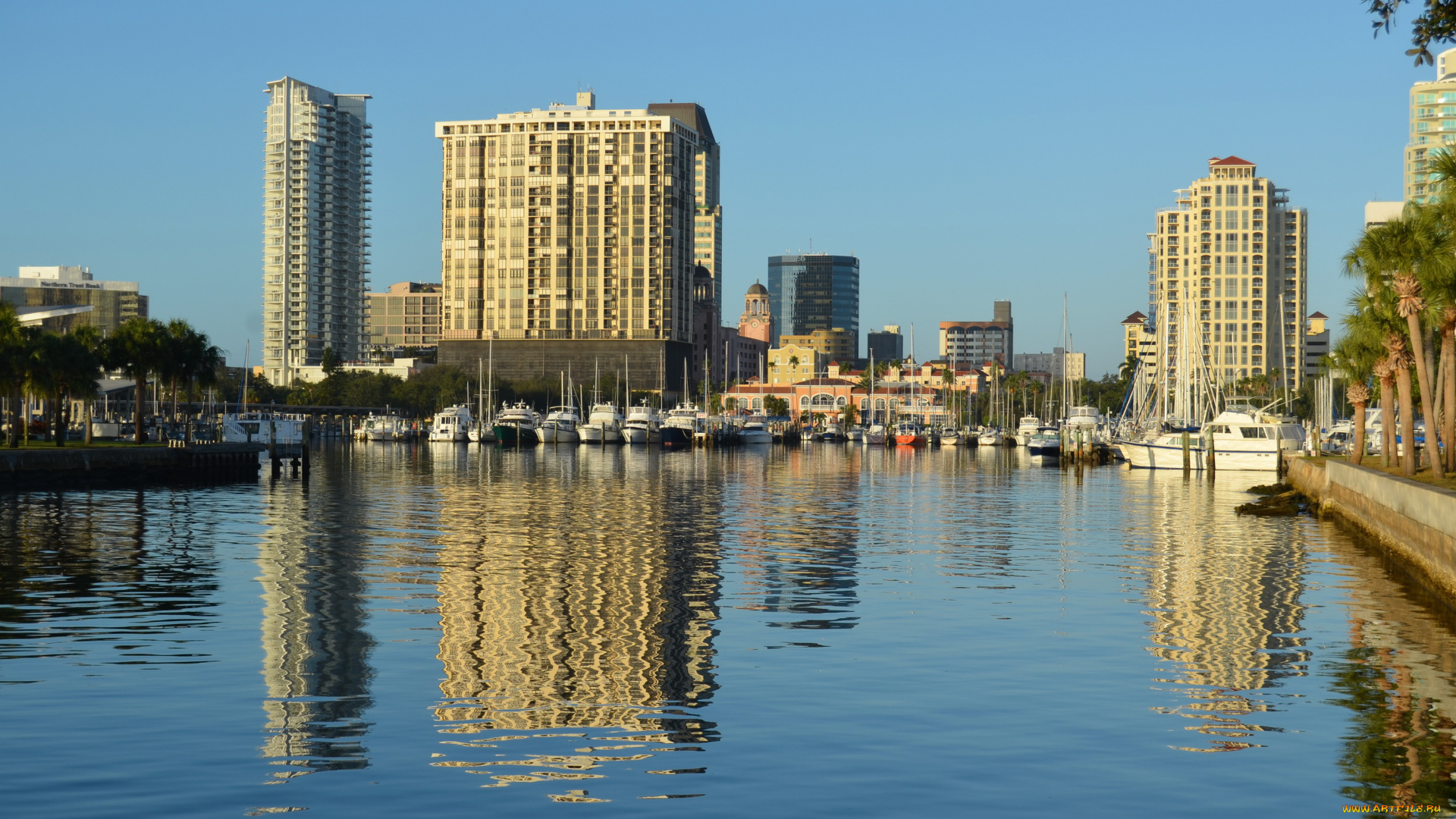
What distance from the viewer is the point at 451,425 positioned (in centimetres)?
18775

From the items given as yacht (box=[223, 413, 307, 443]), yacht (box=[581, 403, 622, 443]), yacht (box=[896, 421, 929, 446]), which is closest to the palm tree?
yacht (box=[223, 413, 307, 443])

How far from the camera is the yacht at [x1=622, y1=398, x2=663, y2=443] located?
571 ft

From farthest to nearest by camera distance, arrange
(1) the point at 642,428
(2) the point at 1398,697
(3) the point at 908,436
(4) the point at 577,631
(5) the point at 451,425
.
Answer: (5) the point at 451,425 → (3) the point at 908,436 → (1) the point at 642,428 → (4) the point at 577,631 → (2) the point at 1398,697

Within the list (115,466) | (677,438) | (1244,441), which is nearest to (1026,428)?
(677,438)

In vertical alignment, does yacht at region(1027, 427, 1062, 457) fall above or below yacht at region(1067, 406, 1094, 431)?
below

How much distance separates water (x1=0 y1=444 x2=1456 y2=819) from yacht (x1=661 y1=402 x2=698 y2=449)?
5289 inches

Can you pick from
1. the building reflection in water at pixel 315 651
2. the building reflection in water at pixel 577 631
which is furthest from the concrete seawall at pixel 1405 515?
the building reflection in water at pixel 315 651

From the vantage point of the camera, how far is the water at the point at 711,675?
14133 mm

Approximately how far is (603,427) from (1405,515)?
142883mm

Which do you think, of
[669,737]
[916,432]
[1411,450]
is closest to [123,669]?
[669,737]

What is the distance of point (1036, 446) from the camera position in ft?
453

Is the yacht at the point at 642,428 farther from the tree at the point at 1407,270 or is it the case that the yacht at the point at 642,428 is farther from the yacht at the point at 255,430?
the tree at the point at 1407,270

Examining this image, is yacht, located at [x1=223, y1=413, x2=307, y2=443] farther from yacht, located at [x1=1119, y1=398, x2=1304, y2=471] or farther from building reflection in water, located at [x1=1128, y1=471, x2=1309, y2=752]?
building reflection in water, located at [x1=1128, y1=471, x2=1309, y2=752]

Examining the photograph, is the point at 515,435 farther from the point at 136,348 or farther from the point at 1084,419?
the point at 136,348
